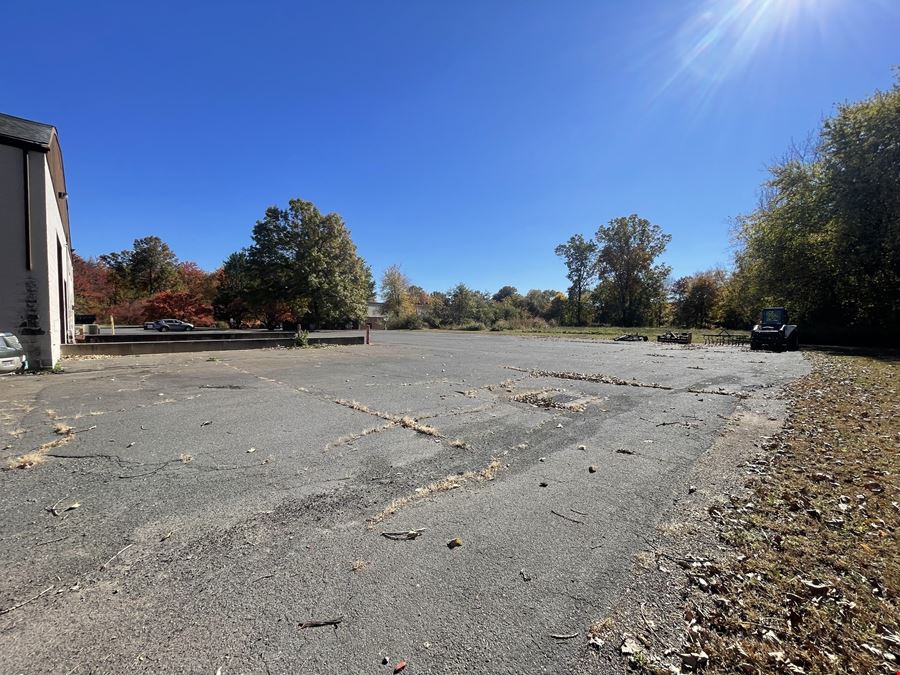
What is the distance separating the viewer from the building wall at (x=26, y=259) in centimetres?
950

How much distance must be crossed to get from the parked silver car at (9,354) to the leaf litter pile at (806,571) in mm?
12782

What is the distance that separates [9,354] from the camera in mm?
8320

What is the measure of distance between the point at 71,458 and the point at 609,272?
5432cm

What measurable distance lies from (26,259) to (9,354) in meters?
3.00

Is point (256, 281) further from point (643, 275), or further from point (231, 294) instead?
point (643, 275)

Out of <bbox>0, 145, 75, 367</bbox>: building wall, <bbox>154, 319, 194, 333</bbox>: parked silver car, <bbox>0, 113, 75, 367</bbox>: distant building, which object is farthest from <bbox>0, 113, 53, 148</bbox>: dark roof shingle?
<bbox>154, 319, 194, 333</bbox>: parked silver car

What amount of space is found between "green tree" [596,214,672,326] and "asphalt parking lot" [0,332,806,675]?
45.7 meters

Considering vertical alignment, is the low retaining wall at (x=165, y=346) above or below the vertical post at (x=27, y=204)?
below

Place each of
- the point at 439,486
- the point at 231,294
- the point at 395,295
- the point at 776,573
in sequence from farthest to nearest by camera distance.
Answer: the point at 395,295
the point at 231,294
the point at 439,486
the point at 776,573

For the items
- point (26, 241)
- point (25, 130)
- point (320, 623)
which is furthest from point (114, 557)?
point (25, 130)

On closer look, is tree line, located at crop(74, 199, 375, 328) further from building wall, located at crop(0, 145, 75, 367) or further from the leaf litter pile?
the leaf litter pile

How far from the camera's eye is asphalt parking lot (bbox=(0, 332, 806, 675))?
1717mm

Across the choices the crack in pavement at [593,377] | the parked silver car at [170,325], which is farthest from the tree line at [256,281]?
the crack in pavement at [593,377]

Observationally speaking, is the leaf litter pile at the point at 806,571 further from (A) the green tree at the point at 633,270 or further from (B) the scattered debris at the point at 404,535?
(A) the green tree at the point at 633,270
